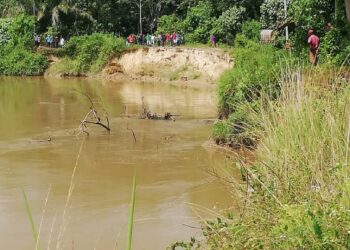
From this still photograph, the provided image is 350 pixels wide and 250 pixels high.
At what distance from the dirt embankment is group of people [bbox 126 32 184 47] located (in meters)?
1.44

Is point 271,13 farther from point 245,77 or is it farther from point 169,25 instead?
point 245,77

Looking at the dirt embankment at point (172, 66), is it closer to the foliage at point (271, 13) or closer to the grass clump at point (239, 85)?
the foliage at point (271, 13)

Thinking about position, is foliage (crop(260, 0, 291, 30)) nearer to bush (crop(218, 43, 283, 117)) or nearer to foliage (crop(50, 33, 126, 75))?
foliage (crop(50, 33, 126, 75))

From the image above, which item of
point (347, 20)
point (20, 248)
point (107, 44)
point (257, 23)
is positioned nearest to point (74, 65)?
point (107, 44)

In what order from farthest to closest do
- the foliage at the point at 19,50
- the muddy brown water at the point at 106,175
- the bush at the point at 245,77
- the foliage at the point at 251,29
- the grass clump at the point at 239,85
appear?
the foliage at the point at 19,50
the foliage at the point at 251,29
the bush at the point at 245,77
the grass clump at the point at 239,85
the muddy brown water at the point at 106,175

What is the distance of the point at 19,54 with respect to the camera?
123 ft

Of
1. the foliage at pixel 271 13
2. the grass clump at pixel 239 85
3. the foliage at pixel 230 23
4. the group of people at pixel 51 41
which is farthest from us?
the group of people at pixel 51 41

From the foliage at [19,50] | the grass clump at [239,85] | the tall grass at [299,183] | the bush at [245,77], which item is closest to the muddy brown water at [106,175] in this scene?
the grass clump at [239,85]

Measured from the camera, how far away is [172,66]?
3416 centimetres

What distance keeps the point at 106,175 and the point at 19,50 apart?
2753 centimetres

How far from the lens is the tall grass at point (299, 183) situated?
147 inches

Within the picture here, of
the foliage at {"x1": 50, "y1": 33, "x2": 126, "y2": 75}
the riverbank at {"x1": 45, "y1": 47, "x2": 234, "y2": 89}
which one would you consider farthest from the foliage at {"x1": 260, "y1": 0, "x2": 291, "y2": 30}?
the foliage at {"x1": 50, "y1": 33, "x2": 126, "y2": 75}

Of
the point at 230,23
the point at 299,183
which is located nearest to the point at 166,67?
the point at 230,23

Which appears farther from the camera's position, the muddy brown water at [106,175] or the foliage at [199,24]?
the foliage at [199,24]
